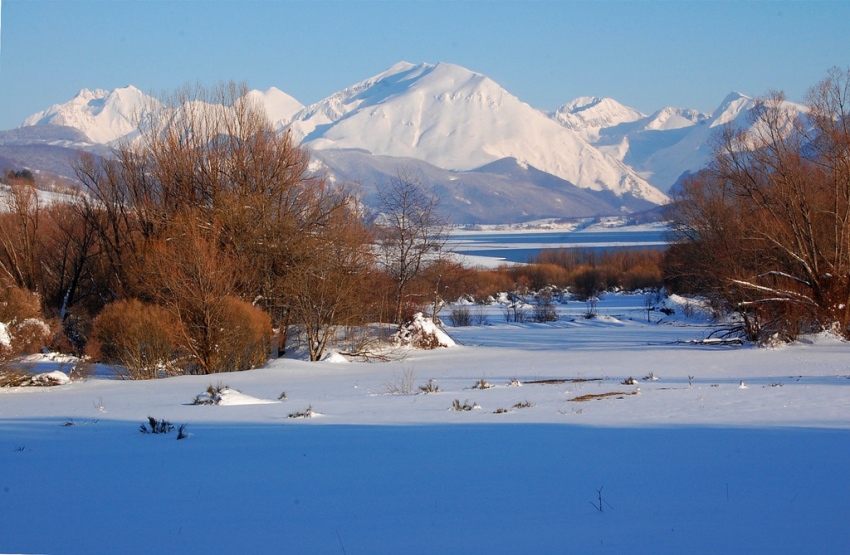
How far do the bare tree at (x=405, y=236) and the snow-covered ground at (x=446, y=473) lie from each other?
1908 centimetres

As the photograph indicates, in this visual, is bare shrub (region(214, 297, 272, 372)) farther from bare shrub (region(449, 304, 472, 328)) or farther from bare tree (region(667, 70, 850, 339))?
bare shrub (region(449, 304, 472, 328))

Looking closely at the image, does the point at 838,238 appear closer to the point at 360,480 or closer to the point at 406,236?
the point at 406,236

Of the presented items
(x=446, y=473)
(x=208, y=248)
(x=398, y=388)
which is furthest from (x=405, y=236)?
(x=446, y=473)

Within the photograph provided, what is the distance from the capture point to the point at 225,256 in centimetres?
2545

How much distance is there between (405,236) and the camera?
111 feet

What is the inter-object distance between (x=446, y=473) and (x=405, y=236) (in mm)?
26461

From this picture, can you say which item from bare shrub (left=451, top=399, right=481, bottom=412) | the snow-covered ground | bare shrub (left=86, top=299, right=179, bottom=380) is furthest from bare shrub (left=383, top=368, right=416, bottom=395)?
bare shrub (left=86, top=299, right=179, bottom=380)

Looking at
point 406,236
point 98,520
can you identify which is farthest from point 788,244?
point 98,520

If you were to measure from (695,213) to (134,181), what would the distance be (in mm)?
35145

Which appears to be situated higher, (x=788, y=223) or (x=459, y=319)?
(x=788, y=223)

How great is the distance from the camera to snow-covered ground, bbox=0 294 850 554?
5.89 metres

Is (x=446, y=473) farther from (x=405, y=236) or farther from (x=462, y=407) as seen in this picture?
(x=405, y=236)

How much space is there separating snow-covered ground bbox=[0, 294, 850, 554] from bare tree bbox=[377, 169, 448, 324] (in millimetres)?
19080

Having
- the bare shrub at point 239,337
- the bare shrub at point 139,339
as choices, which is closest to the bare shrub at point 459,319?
the bare shrub at point 239,337
